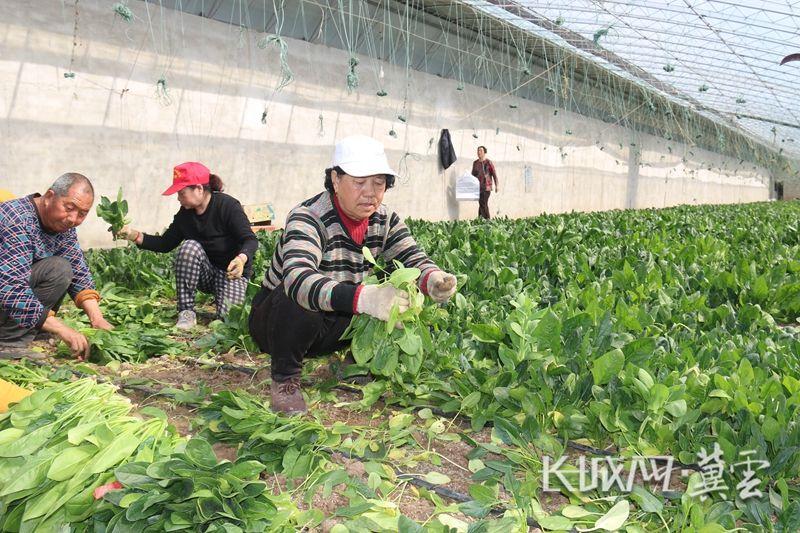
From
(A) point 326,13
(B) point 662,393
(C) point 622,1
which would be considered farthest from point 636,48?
(B) point 662,393

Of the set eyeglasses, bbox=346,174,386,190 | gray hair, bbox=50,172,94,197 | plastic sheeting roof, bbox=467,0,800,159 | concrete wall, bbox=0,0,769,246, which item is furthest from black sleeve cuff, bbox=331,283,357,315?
plastic sheeting roof, bbox=467,0,800,159

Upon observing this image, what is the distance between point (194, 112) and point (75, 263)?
6443mm

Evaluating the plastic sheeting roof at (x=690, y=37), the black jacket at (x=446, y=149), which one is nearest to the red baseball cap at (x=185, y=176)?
the plastic sheeting roof at (x=690, y=37)

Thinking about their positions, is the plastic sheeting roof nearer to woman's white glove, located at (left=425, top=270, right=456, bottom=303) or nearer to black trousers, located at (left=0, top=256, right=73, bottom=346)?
woman's white glove, located at (left=425, top=270, right=456, bottom=303)

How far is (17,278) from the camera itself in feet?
10.0

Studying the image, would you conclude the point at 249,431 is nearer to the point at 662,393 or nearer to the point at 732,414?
the point at 662,393

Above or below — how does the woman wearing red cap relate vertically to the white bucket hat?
below

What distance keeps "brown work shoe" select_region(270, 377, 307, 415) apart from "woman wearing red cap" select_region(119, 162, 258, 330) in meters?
1.54

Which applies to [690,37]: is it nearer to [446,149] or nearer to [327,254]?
[446,149]

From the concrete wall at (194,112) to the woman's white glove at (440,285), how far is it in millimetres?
6694

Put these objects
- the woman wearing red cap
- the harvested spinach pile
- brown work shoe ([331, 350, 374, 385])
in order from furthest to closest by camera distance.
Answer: the woman wearing red cap, brown work shoe ([331, 350, 374, 385]), the harvested spinach pile

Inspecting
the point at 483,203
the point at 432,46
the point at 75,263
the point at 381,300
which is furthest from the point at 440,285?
the point at 432,46

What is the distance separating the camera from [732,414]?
2.20m

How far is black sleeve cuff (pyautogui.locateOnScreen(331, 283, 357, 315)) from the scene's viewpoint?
2.35 metres
